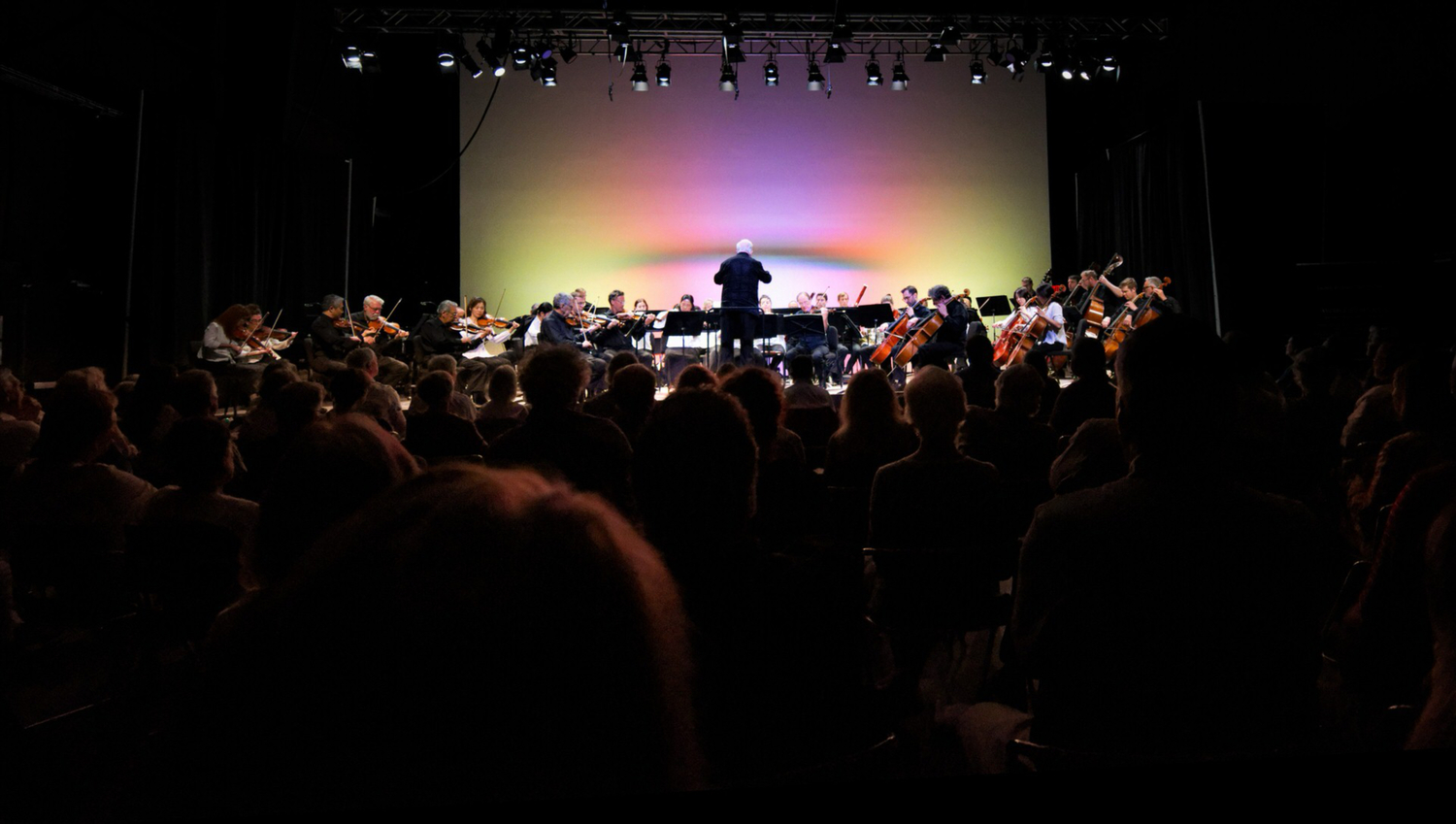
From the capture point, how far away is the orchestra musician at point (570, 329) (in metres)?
9.59

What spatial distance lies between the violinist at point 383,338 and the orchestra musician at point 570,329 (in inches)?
56.7

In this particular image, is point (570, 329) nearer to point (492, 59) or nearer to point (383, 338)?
point (383, 338)

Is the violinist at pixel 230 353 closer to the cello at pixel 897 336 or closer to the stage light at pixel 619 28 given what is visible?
the stage light at pixel 619 28

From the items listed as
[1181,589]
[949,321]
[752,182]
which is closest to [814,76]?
[752,182]

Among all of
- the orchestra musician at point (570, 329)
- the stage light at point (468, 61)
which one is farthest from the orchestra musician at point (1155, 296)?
the stage light at point (468, 61)

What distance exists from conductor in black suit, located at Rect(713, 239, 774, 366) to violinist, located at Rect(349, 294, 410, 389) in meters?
3.24

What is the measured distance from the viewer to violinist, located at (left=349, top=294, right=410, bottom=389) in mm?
9273

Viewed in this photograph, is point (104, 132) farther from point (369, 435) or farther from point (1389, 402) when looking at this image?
point (1389, 402)

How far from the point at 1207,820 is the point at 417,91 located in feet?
44.2

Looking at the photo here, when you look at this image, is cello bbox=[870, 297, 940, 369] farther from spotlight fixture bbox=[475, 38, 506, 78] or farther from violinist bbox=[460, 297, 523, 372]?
spotlight fixture bbox=[475, 38, 506, 78]

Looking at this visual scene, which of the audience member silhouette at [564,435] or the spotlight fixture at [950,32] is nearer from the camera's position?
the audience member silhouette at [564,435]

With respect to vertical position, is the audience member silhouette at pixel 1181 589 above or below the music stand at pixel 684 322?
below

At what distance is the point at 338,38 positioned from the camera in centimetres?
1052

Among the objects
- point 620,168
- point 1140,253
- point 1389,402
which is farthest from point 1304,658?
point 620,168
